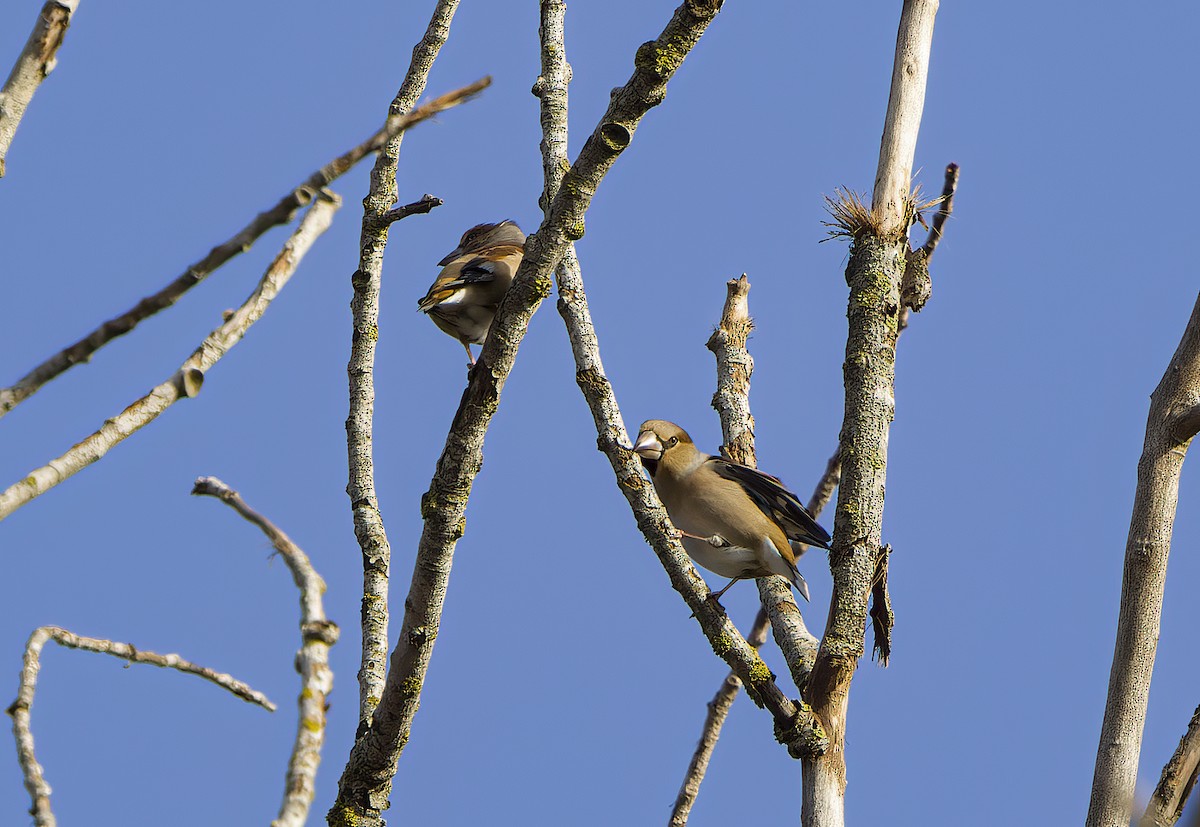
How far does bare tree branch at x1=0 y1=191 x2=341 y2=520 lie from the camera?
206 centimetres

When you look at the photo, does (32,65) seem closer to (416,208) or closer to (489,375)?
(489,375)

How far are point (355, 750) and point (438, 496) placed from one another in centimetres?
112

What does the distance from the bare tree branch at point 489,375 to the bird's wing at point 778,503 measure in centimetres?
308

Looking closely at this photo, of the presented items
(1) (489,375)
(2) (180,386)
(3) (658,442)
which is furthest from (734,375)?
(2) (180,386)

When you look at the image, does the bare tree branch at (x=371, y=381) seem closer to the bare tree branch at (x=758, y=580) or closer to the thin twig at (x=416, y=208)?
the thin twig at (x=416, y=208)

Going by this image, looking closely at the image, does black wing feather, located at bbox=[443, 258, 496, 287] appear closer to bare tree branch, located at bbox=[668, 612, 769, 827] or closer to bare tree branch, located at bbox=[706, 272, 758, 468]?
bare tree branch, located at bbox=[706, 272, 758, 468]

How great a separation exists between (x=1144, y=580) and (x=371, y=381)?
328cm

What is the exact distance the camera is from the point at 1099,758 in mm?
4496

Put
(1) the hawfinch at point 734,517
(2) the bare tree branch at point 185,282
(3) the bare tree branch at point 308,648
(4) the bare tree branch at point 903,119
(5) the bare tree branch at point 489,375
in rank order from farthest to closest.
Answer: (1) the hawfinch at point 734,517, (4) the bare tree branch at point 903,119, (5) the bare tree branch at point 489,375, (3) the bare tree branch at point 308,648, (2) the bare tree branch at point 185,282

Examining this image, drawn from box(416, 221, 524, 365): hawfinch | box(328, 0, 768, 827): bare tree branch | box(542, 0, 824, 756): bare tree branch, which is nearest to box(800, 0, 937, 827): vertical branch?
box(542, 0, 824, 756): bare tree branch

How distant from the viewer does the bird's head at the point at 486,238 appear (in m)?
8.17

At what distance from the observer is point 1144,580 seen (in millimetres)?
4625

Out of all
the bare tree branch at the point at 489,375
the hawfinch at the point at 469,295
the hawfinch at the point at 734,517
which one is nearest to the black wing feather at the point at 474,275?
the hawfinch at the point at 469,295

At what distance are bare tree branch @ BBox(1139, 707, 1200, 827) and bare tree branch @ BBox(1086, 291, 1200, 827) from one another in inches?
12.9
